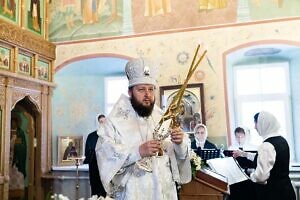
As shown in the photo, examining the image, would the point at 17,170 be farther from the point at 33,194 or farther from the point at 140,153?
the point at 140,153

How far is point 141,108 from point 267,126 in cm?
175

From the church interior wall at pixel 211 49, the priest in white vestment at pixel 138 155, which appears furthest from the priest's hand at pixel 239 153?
the priest in white vestment at pixel 138 155

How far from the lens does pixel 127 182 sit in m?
2.52

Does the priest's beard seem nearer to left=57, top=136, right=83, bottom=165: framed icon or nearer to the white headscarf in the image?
the white headscarf

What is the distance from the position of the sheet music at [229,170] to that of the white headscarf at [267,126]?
0.59 m

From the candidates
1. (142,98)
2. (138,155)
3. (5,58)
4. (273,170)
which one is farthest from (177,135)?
(5,58)

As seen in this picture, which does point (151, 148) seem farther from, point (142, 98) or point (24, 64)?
point (24, 64)

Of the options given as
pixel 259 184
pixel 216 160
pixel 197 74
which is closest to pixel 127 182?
pixel 259 184

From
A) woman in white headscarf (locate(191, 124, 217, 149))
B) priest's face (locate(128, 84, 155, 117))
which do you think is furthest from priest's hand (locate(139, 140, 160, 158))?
woman in white headscarf (locate(191, 124, 217, 149))

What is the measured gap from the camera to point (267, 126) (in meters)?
3.85

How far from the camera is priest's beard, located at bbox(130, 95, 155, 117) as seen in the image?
261 centimetres

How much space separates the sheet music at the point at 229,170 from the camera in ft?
13.8

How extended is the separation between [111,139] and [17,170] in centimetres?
453

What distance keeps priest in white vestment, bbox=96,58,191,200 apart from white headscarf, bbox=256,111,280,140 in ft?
5.00
